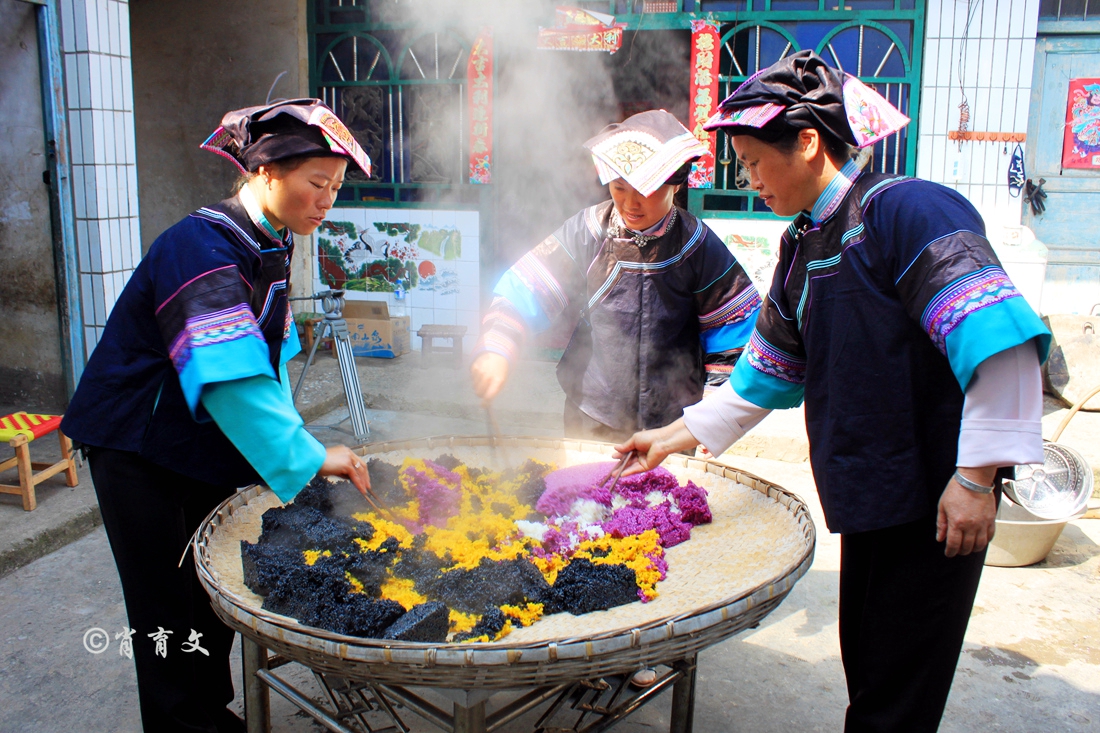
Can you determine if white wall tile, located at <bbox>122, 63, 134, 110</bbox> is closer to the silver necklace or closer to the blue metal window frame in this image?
the blue metal window frame

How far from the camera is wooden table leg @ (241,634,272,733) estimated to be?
2.39 metres

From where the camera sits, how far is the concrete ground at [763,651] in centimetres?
299

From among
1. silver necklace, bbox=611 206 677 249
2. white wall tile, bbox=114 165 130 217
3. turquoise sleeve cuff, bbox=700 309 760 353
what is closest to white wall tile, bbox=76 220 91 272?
white wall tile, bbox=114 165 130 217

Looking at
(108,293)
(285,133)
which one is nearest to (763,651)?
(285,133)

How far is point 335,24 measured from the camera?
297 inches

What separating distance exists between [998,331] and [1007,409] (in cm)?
18

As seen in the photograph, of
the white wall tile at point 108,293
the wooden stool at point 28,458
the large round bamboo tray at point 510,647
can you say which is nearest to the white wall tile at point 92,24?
the white wall tile at point 108,293

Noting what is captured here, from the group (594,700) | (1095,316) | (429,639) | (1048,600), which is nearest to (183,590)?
(429,639)

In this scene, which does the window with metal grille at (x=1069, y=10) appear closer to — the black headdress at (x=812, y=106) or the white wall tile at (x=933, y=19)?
the white wall tile at (x=933, y=19)

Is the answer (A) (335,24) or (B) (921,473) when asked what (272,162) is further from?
(A) (335,24)

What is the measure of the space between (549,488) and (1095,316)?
19.4 ft

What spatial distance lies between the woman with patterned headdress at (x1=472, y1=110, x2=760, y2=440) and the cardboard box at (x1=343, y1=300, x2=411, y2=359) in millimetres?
4547

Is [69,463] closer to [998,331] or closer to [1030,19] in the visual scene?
[998,331]

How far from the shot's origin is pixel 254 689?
2.44 m
